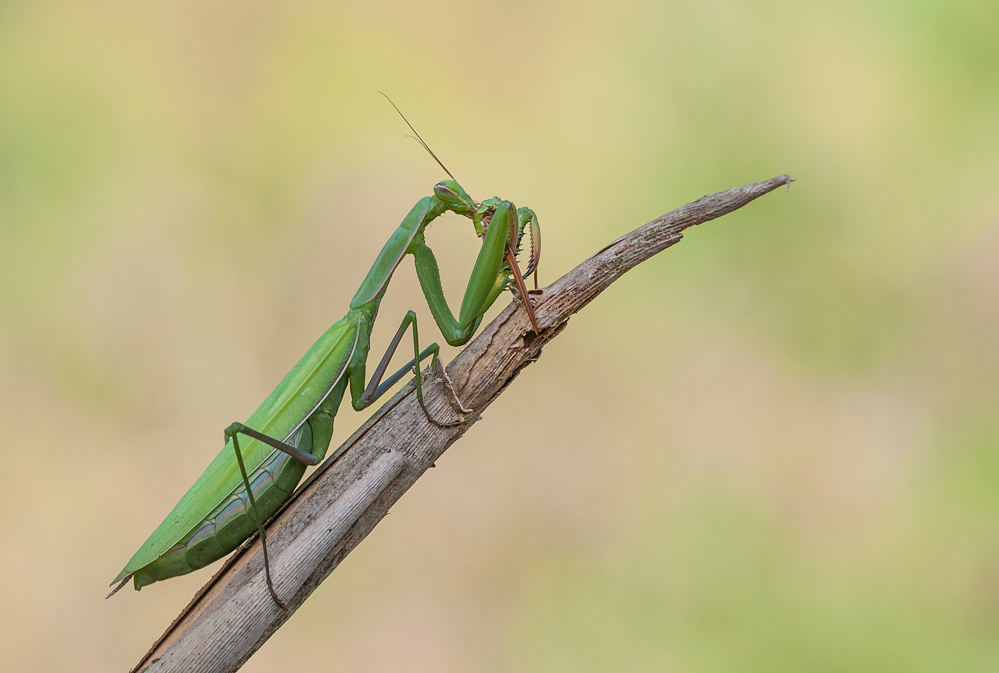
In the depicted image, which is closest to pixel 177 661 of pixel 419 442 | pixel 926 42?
pixel 419 442

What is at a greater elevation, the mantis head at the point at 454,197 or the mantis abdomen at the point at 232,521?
the mantis head at the point at 454,197

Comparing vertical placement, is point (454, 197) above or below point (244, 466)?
above

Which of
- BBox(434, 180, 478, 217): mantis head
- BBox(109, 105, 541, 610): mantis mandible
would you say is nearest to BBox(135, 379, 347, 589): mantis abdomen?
BBox(109, 105, 541, 610): mantis mandible

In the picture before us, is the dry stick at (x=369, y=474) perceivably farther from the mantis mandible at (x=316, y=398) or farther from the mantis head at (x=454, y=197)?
the mantis head at (x=454, y=197)

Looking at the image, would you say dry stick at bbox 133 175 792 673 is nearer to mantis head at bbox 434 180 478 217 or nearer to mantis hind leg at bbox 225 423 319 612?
mantis hind leg at bbox 225 423 319 612

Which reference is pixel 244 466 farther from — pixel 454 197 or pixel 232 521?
pixel 454 197

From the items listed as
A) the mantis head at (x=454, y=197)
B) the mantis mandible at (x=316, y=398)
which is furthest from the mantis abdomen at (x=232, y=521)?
the mantis head at (x=454, y=197)

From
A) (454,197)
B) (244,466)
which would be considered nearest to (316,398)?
(244,466)
